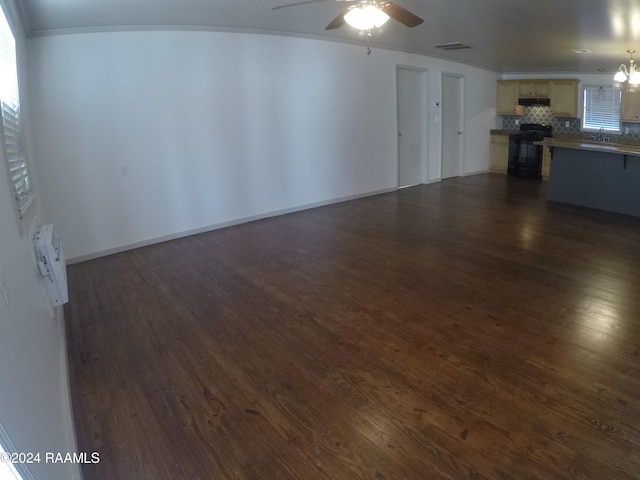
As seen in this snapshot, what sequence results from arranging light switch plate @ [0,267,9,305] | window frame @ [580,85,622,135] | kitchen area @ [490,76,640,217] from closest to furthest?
light switch plate @ [0,267,9,305] → kitchen area @ [490,76,640,217] → window frame @ [580,85,622,135]

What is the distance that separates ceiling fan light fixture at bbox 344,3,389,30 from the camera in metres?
2.84

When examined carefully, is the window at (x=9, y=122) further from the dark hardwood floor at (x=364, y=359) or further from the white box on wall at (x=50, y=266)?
the dark hardwood floor at (x=364, y=359)

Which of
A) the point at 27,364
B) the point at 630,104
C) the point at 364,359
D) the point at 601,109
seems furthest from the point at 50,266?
the point at 601,109

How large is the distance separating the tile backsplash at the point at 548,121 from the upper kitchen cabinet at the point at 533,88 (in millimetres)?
345

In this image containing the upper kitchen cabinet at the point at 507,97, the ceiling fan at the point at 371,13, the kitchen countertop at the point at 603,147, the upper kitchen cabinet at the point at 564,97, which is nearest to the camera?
the ceiling fan at the point at 371,13

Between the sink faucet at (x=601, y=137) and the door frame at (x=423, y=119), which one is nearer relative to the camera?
the door frame at (x=423, y=119)

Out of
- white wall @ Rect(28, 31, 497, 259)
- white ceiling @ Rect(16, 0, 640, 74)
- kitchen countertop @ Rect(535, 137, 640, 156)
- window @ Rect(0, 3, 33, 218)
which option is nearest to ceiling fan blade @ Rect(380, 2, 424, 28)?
white ceiling @ Rect(16, 0, 640, 74)

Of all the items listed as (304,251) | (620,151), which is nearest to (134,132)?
(304,251)

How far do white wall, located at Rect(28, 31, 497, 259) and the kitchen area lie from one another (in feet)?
9.96

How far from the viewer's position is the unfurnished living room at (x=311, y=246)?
1983 mm

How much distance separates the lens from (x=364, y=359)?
2680 mm

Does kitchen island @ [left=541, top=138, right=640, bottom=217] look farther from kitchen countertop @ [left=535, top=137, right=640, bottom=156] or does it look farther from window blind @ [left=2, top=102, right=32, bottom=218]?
window blind @ [left=2, top=102, right=32, bottom=218]

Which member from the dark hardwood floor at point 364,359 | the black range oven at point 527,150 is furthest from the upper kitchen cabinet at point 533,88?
the dark hardwood floor at point 364,359

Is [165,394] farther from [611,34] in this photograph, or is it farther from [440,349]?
[611,34]
